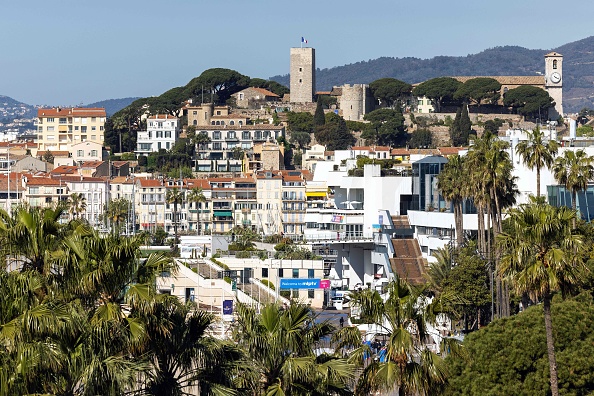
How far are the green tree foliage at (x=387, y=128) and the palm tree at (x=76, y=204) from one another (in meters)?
50.6

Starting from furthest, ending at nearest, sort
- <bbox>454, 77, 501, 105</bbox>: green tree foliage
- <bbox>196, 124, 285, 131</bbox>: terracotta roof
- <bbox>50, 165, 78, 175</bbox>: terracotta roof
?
<bbox>454, 77, 501, 105</bbox>: green tree foliage < <bbox>196, 124, 285, 131</bbox>: terracotta roof < <bbox>50, 165, 78, 175</bbox>: terracotta roof

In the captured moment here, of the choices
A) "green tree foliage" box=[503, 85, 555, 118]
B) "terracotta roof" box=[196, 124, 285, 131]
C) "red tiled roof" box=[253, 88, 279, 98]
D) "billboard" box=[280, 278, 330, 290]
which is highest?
"red tiled roof" box=[253, 88, 279, 98]

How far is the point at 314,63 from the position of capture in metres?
174

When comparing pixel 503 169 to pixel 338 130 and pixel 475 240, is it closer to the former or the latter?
pixel 475 240

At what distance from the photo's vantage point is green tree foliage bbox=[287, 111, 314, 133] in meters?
151

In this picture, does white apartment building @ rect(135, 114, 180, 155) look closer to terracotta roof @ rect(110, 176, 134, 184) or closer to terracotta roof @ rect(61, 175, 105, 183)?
terracotta roof @ rect(110, 176, 134, 184)

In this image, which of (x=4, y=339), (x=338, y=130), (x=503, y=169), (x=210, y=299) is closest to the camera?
(x=4, y=339)

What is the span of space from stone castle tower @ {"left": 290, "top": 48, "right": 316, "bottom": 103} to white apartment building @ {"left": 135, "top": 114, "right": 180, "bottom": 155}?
27.4 m

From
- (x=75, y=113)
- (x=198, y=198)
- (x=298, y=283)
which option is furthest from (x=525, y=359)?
(x=75, y=113)

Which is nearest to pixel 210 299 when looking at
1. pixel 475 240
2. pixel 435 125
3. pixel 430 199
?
pixel 475 240

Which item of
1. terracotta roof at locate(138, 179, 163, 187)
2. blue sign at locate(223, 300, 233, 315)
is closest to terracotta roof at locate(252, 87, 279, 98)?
terracotta roof at locate(138, 179, 163, 187)

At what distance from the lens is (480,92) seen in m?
162

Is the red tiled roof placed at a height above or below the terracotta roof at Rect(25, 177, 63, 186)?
above

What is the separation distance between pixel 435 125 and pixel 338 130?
14.6m
